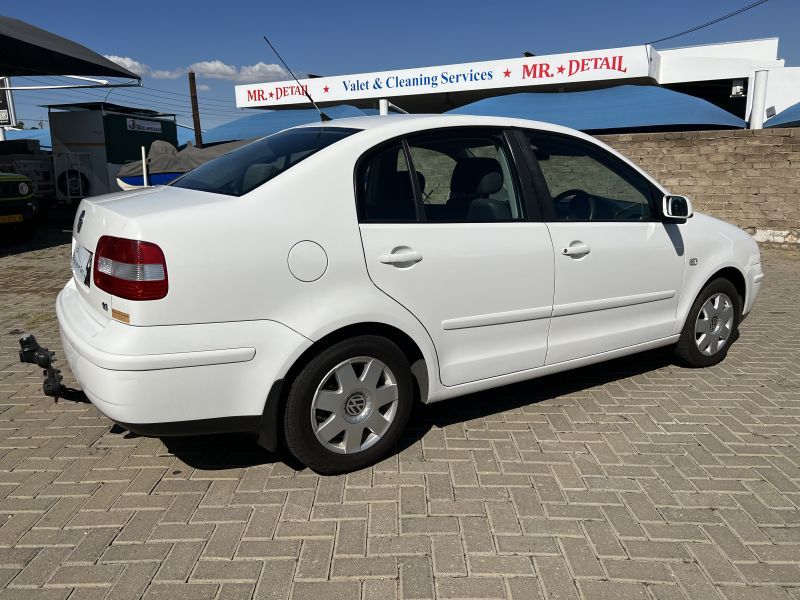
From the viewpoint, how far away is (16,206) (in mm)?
11078

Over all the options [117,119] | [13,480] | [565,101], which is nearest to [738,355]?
[13,480]

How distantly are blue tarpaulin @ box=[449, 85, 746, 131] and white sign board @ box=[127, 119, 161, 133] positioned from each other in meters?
9.88

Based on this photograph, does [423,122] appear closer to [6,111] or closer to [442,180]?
[442,180]

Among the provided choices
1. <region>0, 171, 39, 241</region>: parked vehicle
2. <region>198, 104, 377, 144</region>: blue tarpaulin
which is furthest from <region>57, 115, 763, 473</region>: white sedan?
<region>198, 104, 377, 144</region>: blue tarpaulin

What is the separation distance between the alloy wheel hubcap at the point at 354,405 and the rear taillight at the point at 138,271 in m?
0.84

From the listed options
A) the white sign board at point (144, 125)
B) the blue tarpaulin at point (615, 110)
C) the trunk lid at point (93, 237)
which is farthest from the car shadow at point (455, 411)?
the white sign board at point (144, 125)

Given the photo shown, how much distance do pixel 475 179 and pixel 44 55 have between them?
11367 millimetres

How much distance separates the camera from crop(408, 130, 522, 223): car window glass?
3.29 m

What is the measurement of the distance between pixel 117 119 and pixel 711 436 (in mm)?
18279

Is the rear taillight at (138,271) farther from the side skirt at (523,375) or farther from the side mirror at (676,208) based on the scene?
the side mirror at (676,208)

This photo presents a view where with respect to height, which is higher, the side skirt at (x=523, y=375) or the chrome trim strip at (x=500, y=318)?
the chrome trim strip at (x=500, y=318)

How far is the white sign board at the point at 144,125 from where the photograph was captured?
18672 mm

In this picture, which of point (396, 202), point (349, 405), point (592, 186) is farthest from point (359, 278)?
point (592, 186)

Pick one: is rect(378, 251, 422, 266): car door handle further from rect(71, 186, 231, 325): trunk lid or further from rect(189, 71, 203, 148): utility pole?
rect(189, 71, 203, 148): utility pole
